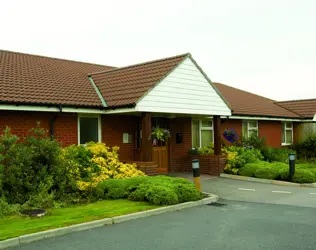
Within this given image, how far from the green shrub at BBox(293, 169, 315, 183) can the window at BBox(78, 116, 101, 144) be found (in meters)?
7.29

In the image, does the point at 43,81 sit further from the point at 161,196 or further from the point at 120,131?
the point at 161,196

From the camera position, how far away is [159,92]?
1343cm

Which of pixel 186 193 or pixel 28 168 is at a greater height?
pixel 28 168

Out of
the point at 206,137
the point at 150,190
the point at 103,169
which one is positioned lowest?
the point at 150,190

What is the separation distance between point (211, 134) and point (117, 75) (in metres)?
6.16

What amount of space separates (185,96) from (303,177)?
5.14m

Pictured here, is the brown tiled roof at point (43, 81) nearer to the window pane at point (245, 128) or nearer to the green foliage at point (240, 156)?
the green foliage at point (240, 156)

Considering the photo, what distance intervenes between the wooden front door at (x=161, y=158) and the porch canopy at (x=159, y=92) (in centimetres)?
149

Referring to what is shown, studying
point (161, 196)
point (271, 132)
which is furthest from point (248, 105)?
point (161, 196)

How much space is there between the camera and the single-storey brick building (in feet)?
41.5

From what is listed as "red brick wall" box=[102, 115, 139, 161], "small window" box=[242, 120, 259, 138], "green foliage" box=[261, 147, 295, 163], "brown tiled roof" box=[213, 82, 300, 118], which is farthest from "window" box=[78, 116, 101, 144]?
"small window" box=[242, 120, 259, 138]

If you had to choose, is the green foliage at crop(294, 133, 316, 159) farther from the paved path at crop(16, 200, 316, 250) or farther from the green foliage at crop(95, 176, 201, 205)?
the paved path at crop(16, 200, 316, 250)

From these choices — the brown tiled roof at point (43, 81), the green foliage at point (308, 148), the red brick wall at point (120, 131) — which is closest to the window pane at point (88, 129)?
the red brick wall at point (120, 131)

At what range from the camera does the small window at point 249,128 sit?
21.5 m
